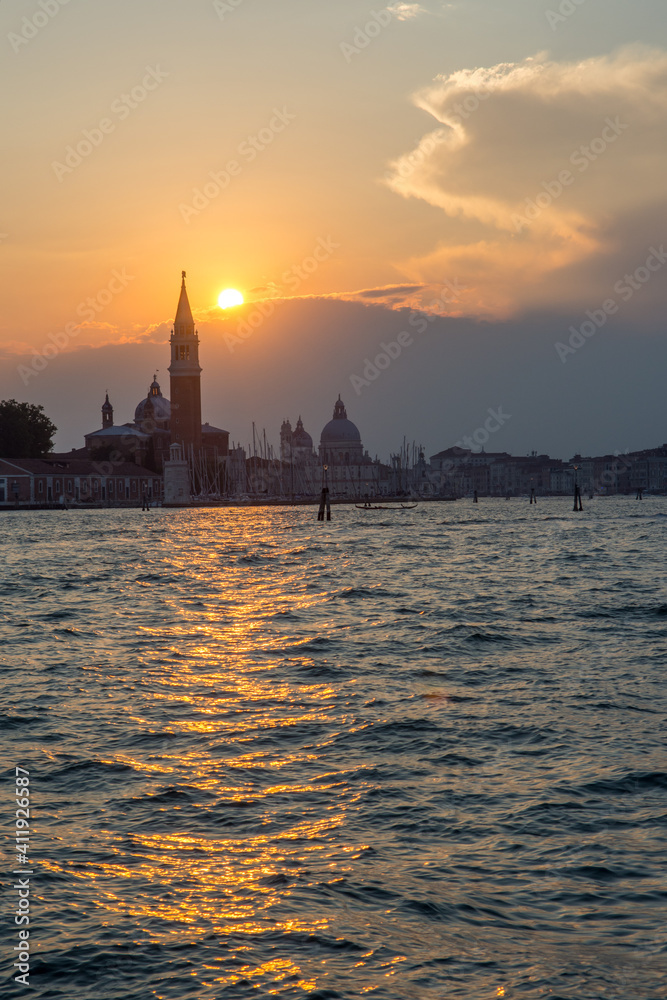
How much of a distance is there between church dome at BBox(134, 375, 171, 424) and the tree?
3406 centimetres

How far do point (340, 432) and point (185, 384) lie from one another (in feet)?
255

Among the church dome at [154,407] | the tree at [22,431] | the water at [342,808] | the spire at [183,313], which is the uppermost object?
the spire at [183,313]

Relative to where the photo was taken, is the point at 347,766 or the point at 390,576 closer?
the point at 347,766

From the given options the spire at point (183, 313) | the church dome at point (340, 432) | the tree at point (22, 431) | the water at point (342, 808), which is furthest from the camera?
the church dome at point (340, 432)

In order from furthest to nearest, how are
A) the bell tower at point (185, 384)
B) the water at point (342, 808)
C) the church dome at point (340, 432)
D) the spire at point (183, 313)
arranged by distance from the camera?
1. the church dome at point (340, 432)
2. the spire at point (183, 313)
3. the bell tower at point (185, 384)
4. the water at point (342, 808)

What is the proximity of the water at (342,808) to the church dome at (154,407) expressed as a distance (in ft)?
393

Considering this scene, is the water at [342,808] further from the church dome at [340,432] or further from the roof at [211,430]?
the church dome at [340,432]

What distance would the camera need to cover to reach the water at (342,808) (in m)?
4.20

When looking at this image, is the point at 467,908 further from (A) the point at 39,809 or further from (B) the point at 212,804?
(A) the point at 39,809

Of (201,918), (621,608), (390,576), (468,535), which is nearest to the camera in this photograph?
(201,918)

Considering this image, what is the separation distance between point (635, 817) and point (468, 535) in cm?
4204

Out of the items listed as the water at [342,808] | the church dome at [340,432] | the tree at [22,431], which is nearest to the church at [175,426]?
the tree at [22,431]

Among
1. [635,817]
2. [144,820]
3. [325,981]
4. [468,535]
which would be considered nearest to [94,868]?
[144,820]

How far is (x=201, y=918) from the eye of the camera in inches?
179
